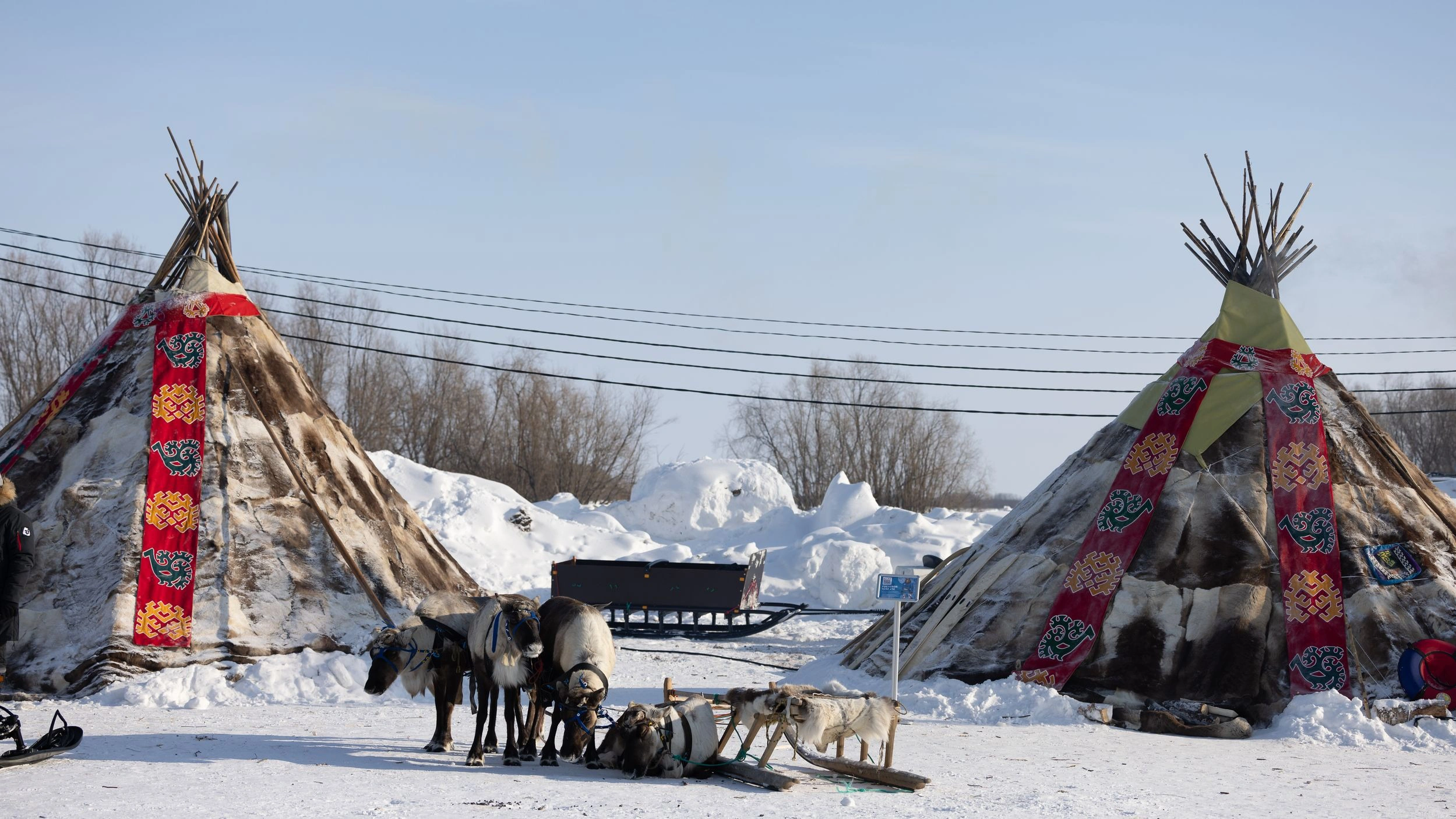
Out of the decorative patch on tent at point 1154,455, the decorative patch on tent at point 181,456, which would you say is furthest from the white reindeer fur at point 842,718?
the decorative patch on tent at point 181,456

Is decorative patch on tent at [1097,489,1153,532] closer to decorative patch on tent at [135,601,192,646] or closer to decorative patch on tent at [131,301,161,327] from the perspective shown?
decorative patch on tent at [135,601,192,646]

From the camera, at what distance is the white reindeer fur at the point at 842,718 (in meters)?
8.48

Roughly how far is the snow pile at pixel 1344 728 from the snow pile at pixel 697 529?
11.5 metres

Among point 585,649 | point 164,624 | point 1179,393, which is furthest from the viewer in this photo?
point 1179,393

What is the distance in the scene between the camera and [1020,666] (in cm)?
1282

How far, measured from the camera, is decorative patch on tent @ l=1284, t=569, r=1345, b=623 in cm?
1229

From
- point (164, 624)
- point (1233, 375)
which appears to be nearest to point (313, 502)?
point (164, 624)

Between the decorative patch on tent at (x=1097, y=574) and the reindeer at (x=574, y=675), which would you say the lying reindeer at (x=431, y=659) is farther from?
the decorative patch on tent at (x=1097, y=574)

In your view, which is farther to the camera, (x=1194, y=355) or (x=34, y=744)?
(x=1194, y=355)

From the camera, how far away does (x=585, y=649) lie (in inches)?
345

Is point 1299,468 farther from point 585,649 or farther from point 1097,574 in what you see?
point 585,649

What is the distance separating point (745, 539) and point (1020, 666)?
66.2 feet

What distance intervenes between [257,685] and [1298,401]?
12001 mm

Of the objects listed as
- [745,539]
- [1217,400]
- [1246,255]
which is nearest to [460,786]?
[1217,400]
